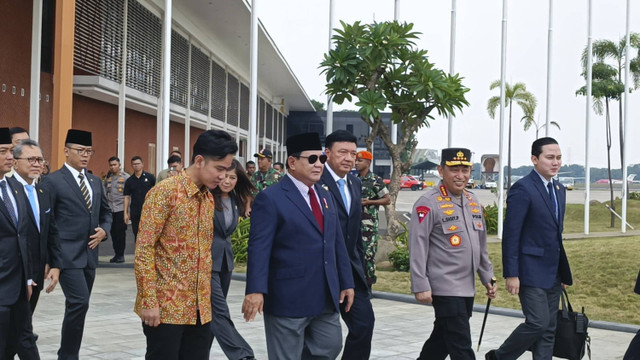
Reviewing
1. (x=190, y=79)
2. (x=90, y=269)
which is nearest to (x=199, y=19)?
(x=190, y=79)

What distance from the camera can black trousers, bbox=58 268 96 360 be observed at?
616 centimetres

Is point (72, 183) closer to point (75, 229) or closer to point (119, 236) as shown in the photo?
point (75, 229)

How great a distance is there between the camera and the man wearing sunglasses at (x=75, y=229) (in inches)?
245

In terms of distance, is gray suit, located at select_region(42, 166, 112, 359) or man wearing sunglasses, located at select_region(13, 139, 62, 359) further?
gray suit, located at select_region(42, 166, 112, 359)

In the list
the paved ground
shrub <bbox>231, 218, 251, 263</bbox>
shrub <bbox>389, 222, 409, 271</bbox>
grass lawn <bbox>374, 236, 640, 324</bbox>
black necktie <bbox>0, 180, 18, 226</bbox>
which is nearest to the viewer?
black necktie <bbox>0, 180, 18, 226</bbox>

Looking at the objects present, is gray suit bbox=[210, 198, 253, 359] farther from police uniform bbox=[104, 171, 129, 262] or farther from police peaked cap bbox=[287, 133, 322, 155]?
police uniform bbox=[104, 171, 129, 262]

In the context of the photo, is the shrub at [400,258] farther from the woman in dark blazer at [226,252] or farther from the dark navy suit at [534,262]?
the dark navy suit at [534,262]

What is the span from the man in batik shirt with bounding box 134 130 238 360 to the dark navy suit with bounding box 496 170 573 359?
9.75 ft

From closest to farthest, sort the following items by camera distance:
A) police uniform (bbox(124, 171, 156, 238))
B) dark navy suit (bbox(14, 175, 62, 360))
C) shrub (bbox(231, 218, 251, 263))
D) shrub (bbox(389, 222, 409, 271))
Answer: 1. dark navy suit (bbox(14, 175, 62, 360))
2. shrub (bbox(389, 222, 409, 271))
3. shrub (bbox(231, 218, 251, 263))
4. police uniform (bbox(124, 171, 156, 238))

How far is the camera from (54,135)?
14.0m

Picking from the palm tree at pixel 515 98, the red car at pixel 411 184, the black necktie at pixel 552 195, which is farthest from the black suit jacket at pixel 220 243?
the red car at pixel 411 184

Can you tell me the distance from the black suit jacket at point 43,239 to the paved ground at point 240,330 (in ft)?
4.60

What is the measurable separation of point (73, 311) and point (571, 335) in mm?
3975

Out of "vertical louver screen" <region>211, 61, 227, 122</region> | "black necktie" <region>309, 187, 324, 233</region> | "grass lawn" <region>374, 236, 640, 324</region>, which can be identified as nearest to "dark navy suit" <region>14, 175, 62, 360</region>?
"black necktie" <region>309, 187, 324, 233</region>
